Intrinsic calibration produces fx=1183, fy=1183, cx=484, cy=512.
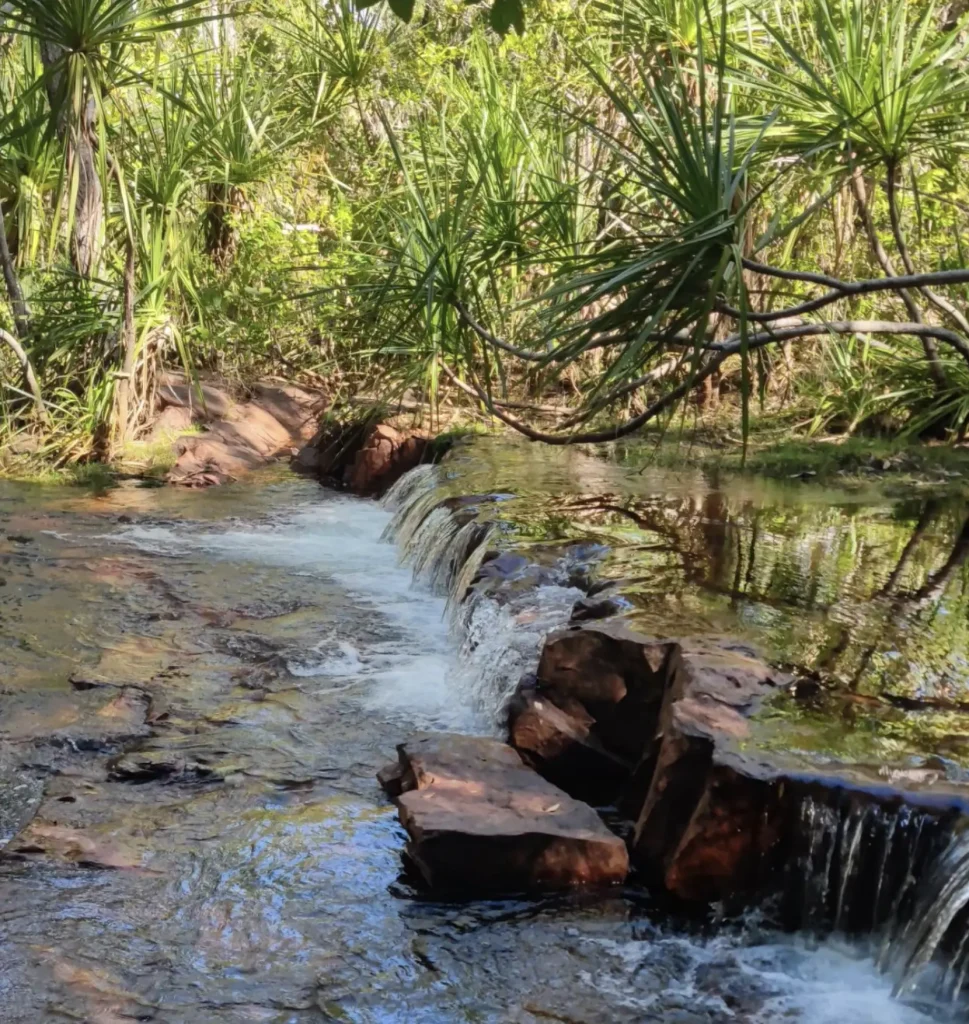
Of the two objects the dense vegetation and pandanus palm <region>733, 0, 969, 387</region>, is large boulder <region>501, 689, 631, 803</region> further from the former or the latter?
pandanus palm <region>733, 0, 969, 387</region>

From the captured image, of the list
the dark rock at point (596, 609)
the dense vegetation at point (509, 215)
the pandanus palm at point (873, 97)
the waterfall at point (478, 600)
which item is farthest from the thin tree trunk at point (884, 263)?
the waterfall at point (478, 600)

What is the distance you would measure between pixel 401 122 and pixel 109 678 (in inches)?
410

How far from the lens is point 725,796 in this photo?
2941 millimetres

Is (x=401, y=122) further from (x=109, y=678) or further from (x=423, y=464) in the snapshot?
(x=109, y=678)

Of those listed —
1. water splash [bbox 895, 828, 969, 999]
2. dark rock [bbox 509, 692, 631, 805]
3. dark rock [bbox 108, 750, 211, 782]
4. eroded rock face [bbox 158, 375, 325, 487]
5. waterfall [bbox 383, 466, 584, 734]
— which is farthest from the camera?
eroded rock face [bbox 158, 375, 325, 487]

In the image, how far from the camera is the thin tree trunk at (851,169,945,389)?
601cm

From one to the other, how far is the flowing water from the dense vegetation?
740mm

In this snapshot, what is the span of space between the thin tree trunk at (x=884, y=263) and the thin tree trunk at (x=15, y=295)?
6186 mm

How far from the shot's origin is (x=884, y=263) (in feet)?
19.1

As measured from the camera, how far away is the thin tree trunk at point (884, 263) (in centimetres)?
601

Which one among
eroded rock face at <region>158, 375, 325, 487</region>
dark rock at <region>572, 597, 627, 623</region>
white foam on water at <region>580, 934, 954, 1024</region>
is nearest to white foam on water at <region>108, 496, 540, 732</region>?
dark rock at <region>572, 597, 627, 623</region>

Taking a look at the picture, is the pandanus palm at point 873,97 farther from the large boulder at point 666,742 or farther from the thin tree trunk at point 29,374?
the thin tree trunk at point 29,374

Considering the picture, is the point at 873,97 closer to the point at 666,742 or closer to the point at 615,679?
the point at 615,679

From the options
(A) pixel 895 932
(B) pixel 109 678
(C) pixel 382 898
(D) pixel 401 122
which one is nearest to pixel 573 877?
(C) pixel 382 898
